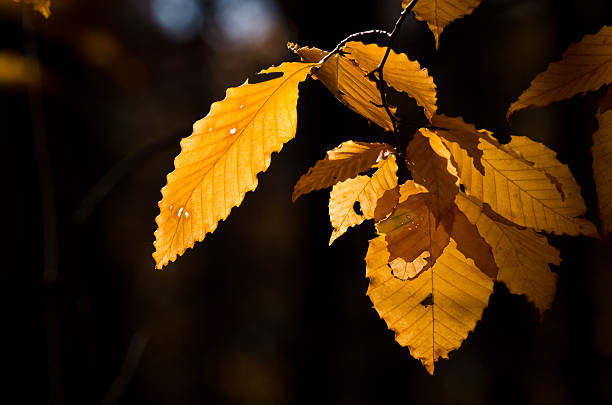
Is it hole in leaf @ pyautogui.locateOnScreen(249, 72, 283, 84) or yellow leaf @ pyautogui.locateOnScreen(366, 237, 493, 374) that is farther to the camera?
hole in leaf @ pyautogui.locateOnScreen(249, 72, 283, 84)

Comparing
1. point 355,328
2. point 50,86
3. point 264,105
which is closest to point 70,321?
point 50,86

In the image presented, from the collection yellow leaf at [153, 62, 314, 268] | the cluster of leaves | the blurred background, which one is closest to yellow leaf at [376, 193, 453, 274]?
the cluster of leaves

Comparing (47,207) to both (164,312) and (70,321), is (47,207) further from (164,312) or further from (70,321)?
(164,312)

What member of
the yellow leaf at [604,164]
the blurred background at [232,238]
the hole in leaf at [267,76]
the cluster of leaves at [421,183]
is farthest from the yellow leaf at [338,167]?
the blurred background at [232,238]

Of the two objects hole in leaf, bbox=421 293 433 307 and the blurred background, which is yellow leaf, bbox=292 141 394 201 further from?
the blurred background

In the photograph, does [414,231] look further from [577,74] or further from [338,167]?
[577,74]

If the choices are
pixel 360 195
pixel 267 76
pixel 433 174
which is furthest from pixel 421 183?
pixel 267 76

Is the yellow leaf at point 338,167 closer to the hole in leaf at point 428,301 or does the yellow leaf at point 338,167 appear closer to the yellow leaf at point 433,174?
the yellow leaf at point 433,174
